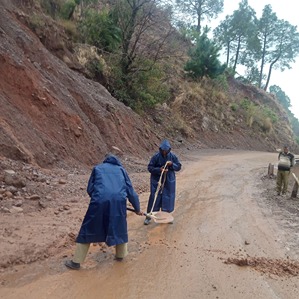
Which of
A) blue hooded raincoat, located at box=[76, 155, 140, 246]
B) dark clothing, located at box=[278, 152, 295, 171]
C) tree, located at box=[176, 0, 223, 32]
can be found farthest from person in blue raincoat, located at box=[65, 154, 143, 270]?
tree, located at box=[176, 0, 223, 32]

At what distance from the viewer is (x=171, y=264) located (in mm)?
5242

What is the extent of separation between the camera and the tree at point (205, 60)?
1147 inches

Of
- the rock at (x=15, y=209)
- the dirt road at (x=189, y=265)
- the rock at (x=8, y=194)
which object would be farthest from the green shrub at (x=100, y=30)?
the rock at (x=15, y=209)

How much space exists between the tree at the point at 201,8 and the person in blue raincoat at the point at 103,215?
4166 cm

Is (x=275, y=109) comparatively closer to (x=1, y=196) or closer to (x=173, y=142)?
(x=173, y=142)

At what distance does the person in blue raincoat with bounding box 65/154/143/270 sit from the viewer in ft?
15.6

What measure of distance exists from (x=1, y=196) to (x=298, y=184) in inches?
351

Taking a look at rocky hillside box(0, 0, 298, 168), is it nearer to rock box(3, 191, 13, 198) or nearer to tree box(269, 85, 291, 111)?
rock box(3, 191, 13, 198)

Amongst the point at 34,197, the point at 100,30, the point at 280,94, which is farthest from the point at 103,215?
the point at 280,94

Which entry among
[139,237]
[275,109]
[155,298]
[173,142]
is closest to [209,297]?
[155,298]

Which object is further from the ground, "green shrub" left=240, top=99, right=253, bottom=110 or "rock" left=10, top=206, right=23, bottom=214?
"green shrub" left=240, top=99, right=253, bottom=110

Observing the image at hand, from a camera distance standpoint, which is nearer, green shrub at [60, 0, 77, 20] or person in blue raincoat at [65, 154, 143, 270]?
person in blue raincoat at [65, 154, 143, 270]

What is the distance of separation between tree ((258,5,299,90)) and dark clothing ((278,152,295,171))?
40.2m

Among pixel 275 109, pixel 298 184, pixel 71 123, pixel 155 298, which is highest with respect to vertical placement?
pixel 275 109
